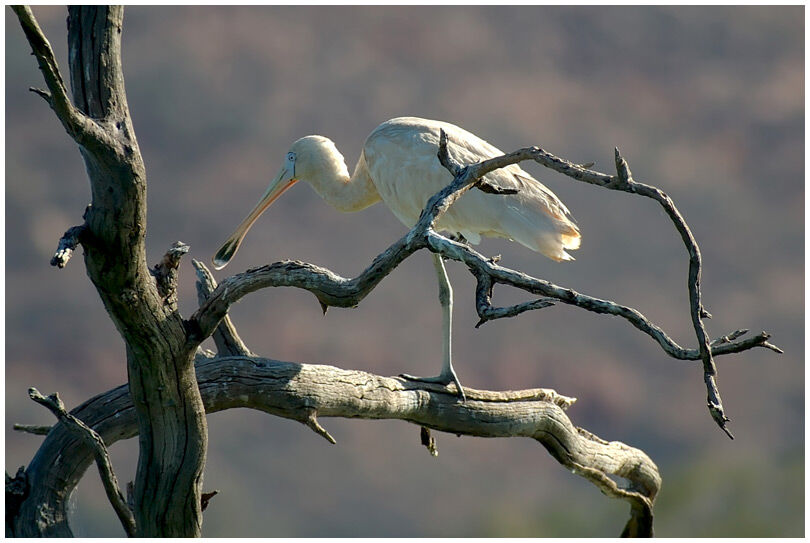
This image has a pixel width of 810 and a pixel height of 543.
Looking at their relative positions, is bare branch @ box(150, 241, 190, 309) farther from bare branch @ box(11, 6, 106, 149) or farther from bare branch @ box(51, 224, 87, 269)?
bare branch @ box(11, 6, 106, 149)

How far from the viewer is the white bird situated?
386 centimetres

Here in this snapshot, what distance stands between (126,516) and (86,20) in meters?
1.49

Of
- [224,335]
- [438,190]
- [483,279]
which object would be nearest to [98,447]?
[224,335]

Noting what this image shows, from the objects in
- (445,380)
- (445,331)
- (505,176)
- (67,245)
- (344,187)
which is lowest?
(67,245)

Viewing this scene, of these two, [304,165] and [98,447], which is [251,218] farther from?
[98,447]

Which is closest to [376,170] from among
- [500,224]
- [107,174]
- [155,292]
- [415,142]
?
[415,142]

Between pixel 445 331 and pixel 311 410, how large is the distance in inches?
40.2

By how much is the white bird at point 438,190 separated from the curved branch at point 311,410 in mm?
145

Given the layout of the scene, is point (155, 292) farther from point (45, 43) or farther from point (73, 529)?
point (73, 529)

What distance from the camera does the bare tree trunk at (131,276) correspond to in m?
2.26

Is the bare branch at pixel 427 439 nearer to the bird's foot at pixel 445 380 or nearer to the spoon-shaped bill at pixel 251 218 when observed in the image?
the bird's foot at pixel 445 380

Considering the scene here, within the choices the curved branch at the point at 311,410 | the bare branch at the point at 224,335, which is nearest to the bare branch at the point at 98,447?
the curved branch at the point at 311,410

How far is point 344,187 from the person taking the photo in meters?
4.39

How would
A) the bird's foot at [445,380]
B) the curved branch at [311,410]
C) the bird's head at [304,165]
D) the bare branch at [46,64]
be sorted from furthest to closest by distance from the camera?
the bird's head at [304,165], the bird's foot at [445,380], the curved branch at [311,410], the bare branch at [46,64]
